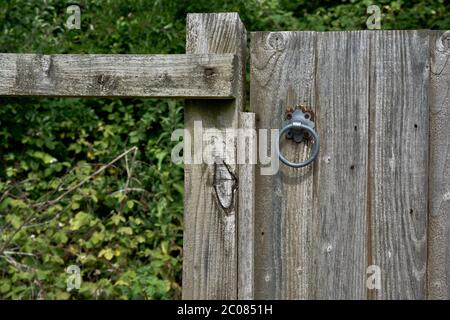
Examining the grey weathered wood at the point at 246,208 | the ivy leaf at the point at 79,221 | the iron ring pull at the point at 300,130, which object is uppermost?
the ivy leaf at the point at 79,221

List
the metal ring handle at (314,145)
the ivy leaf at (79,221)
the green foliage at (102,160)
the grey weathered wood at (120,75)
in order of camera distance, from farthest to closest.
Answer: the ivy leaf at (79,221), the green foliage at (102,160), the metal ring handle at (314,145), the grey weathered wood at (120,75)

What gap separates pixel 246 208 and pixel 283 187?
0.45 feet

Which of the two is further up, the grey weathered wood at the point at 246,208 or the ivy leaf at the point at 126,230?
the ivy leaf at the point at 126,230

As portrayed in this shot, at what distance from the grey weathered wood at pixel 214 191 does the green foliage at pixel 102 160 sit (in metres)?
2.21

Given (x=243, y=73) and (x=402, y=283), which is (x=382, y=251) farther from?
(x=243, y=73)

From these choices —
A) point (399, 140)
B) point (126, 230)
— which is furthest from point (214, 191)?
point (126, 230)

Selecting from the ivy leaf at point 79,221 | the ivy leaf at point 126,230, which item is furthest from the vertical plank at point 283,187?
the ivy leaf at point 79,221

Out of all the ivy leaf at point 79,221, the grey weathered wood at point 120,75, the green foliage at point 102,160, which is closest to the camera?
the grey weathered wood at point 120,75

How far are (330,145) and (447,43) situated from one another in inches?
16.0

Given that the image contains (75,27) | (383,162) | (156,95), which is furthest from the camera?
(75,27)

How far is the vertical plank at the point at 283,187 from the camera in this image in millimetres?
1931

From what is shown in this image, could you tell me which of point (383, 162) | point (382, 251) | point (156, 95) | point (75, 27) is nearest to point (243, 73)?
point (156, 95)

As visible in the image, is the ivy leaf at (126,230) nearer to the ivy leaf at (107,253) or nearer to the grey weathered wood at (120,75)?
the ivy leaf at (107,253)
